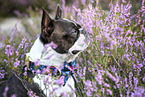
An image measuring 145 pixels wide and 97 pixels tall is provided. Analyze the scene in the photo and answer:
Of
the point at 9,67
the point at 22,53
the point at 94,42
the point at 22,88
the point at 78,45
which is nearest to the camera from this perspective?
the point at 22,88

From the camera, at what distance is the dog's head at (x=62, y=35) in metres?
1.62

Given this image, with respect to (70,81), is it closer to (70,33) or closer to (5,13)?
(70,33)

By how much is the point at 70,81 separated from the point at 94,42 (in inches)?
30.7

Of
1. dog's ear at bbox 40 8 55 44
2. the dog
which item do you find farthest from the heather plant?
dog's ear at bbox 40 8 55 44

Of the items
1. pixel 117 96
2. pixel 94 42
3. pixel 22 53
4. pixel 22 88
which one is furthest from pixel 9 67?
pixel 117 96

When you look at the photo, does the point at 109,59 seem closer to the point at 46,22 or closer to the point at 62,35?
the point at 62,35

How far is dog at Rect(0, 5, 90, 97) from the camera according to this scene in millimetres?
1571

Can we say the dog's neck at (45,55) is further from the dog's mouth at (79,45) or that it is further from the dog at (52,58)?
the dog's mouth at (79,45)

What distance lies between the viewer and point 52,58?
65.7 inches

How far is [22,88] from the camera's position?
1.58m

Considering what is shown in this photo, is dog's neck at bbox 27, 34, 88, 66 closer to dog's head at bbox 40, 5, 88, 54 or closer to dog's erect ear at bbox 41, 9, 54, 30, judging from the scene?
dog's head at bbox 40, 5, 88, 54

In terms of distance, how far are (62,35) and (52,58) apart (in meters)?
0.28

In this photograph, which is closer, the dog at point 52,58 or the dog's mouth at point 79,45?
the dog at point 52,58

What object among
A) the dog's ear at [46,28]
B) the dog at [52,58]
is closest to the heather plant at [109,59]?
the dog at [52,58]
